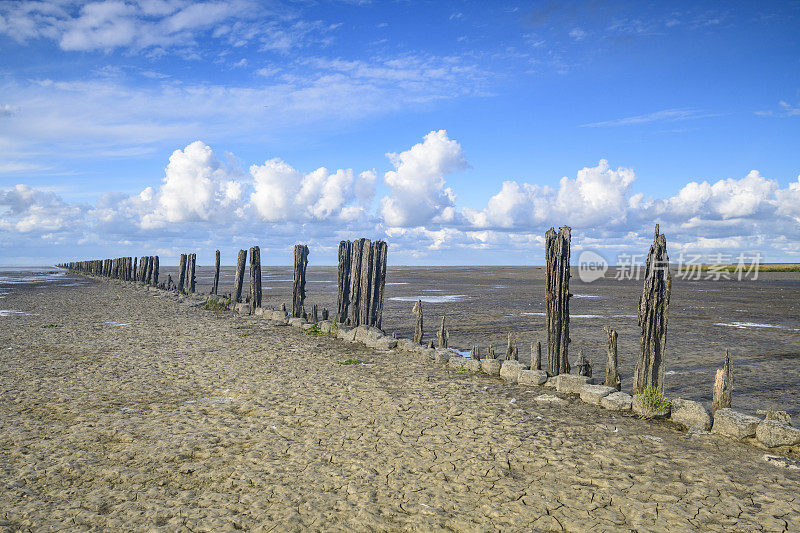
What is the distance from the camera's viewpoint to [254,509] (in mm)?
4652

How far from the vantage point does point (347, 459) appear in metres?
5.81

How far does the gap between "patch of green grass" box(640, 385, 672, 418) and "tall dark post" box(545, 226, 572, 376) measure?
1.97 metres

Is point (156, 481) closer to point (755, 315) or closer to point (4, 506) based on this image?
point (4, 506)

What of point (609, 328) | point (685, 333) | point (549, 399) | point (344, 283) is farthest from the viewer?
point (344, 283)

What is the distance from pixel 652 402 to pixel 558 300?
2.67 meters

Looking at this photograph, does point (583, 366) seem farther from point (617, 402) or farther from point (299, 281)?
point (299, 281)

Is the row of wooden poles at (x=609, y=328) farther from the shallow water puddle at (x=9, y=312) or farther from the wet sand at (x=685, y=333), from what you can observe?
the shallow water puddle at (x=9, y=312)

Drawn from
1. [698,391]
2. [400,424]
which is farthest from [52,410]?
[698,391]

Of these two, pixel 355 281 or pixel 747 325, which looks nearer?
→ pixel 355 281

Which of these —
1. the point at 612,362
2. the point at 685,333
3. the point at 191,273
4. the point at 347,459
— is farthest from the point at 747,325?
the point at 191,273

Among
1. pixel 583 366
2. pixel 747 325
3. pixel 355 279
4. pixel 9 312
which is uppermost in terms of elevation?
pixel 355 279

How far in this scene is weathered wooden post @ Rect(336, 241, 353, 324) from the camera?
16.5 metres

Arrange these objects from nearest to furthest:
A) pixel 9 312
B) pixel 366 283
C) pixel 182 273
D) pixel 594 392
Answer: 1. pixel 594 392
2. pixel 366 283
3. pixel 9 312
4. pixel 182 273

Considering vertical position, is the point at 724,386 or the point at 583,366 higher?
the point at 724,386
